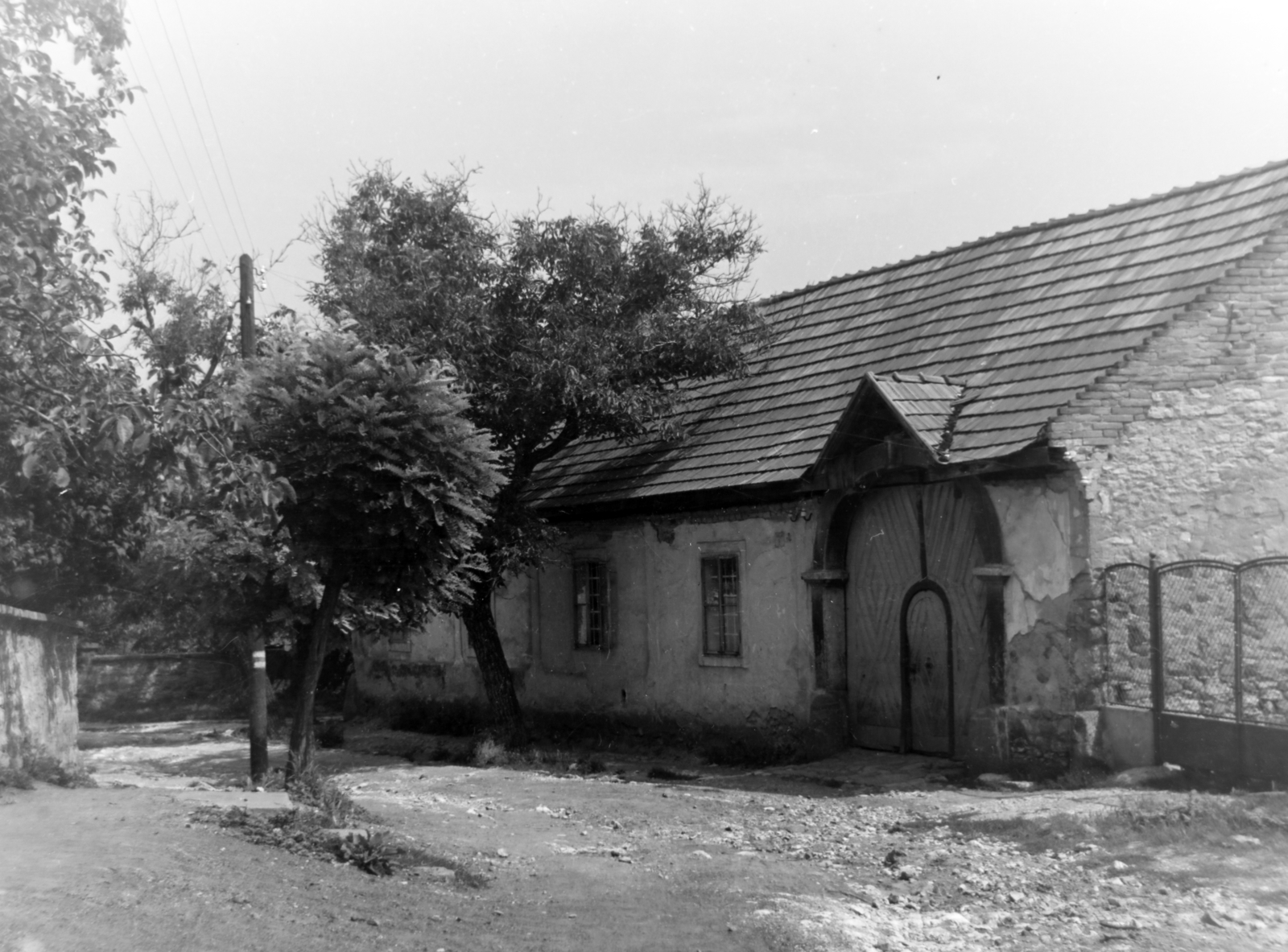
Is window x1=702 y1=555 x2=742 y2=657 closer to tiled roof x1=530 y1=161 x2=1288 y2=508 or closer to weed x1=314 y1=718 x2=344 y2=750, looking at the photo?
tiled roof x1=530 y1=161 x2=1288 y2=508

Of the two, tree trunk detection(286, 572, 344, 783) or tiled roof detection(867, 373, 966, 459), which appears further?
tiled roof detection(867, 373, 966, 459)

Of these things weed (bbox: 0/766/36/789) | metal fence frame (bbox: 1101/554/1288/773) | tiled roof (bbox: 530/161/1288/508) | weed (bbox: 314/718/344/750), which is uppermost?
tiled roof (bbox: 530/161/1288/508)

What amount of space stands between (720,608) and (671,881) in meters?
8.24

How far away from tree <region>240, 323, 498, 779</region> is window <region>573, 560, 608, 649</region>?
6.87 meters

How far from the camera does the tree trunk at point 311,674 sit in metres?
11.7

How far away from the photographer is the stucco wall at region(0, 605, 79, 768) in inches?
427

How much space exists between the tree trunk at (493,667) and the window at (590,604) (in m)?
1.42

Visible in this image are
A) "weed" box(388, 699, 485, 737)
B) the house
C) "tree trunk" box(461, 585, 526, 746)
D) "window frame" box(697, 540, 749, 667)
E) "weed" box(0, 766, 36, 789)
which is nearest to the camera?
"weed" box(0, 766, 36, 789)

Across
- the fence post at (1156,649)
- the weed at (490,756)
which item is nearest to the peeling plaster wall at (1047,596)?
the fence post at (1156,649)

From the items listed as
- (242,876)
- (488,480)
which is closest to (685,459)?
(488,480)

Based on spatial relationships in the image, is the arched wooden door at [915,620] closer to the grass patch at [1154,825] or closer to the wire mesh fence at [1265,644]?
the wire mesh fence at [1265,644]

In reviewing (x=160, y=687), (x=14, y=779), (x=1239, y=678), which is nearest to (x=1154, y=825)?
(x=1239, y=678)

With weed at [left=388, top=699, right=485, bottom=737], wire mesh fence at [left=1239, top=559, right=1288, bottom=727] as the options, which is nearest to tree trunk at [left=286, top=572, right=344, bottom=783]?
weed at [left=388, top=699, right=485, bottom=737]

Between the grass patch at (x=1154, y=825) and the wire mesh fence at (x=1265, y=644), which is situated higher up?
the wire mesh fence at (x=1265, y=644)
